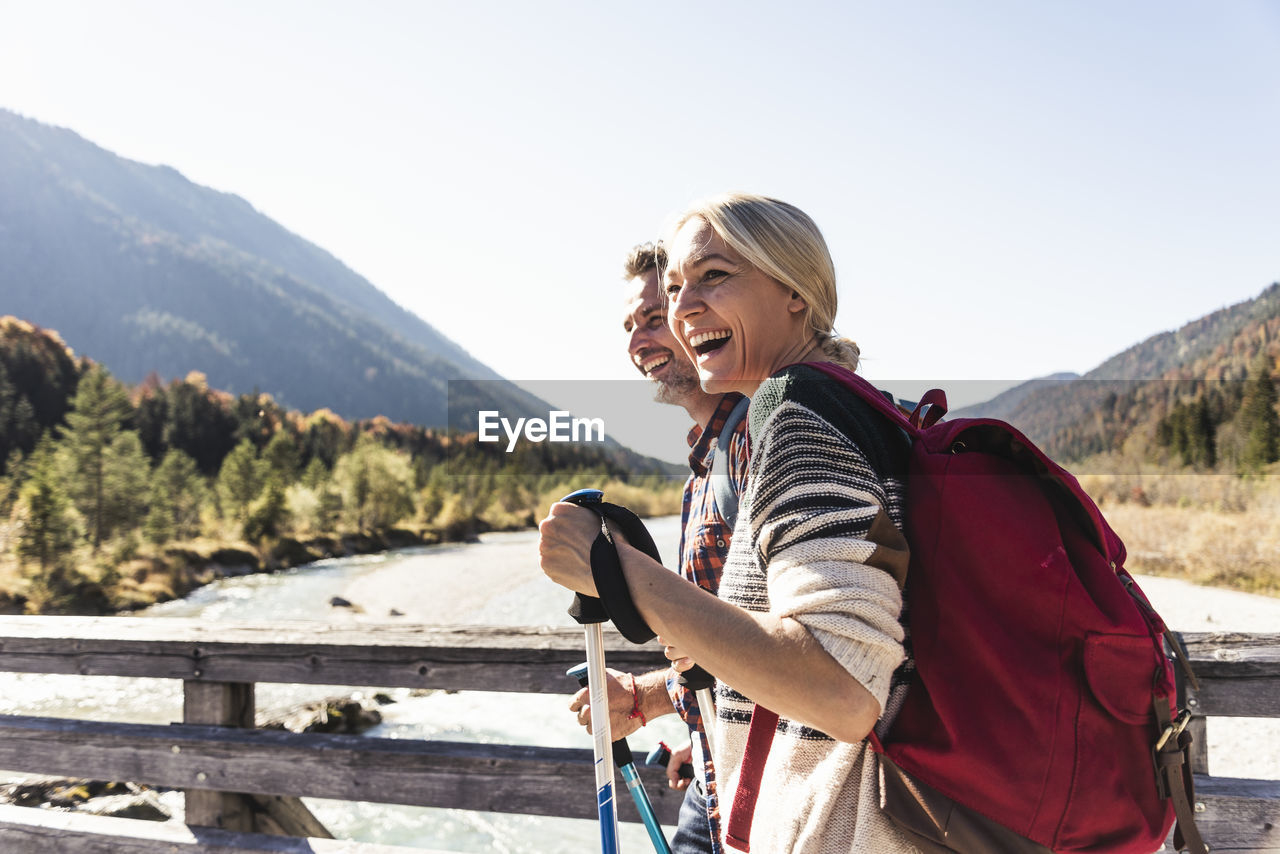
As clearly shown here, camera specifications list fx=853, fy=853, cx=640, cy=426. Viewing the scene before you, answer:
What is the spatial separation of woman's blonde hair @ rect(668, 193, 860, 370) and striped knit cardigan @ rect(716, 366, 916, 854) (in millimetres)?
211

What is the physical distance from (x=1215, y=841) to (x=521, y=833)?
6674mm

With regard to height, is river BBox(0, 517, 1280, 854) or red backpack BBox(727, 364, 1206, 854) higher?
red backpack BBox(727, 364, 1206, 854)

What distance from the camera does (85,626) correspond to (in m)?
2.39

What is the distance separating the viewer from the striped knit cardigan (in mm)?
772

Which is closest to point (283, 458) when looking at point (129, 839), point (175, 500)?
point (175, 500)

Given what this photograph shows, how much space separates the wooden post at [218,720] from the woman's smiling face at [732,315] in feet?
5.91

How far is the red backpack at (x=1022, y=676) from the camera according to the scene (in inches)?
29.7

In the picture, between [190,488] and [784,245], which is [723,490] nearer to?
[784,245]

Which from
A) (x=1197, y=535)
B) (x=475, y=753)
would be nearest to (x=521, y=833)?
(x=475, y=753)

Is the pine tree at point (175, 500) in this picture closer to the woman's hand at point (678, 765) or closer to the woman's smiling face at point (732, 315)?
the woman's hand at point (678, 765)

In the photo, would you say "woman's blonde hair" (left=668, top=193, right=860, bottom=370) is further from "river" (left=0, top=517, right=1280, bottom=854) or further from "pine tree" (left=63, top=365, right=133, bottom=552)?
"pine tree" (left=63, top=365, right=133, bottom=552)

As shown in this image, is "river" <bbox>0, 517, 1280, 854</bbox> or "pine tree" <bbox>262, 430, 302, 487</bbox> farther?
"pine tree" <bbox>262, 430, 302, 487</bbox>

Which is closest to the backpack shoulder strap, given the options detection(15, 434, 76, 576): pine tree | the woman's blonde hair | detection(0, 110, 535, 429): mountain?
the woman's blonde hair

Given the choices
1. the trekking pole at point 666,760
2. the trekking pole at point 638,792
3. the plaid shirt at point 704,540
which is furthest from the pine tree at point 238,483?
the plaid shirt at point 704,540
